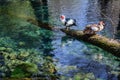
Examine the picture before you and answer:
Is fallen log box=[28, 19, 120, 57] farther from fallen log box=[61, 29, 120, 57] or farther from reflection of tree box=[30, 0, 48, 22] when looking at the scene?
reflection of tree box=[30, 0, 48, 22]

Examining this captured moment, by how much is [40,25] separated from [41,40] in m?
1.95

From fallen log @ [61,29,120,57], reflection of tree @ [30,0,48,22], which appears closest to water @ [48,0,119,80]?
fallen log @ [61,29,120,57]

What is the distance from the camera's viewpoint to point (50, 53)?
14.2 metres

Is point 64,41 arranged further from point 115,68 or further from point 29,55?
point 115,68

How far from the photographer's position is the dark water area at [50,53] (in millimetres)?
11648

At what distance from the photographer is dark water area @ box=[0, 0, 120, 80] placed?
11648 millimetres

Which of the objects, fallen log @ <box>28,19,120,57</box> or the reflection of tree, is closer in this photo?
fallen log @ <box>28,19,120,57</box>

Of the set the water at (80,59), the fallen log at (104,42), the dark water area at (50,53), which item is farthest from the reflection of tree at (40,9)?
the fallen log at (104,42)

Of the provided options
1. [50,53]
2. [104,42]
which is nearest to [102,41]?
[104,42]

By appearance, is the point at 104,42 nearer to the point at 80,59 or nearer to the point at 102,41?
the point at 102,41

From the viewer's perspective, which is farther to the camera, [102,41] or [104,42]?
[102,41]

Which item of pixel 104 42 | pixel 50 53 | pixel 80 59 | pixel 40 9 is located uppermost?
pixel 40 9

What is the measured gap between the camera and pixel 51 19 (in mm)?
20438

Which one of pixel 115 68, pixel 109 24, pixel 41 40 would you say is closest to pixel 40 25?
pixel 41 40
